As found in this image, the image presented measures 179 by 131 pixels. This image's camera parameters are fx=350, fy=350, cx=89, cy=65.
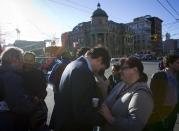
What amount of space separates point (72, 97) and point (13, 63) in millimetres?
1191

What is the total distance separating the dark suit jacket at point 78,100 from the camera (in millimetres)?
3416

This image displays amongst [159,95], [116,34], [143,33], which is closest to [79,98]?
[159,95]

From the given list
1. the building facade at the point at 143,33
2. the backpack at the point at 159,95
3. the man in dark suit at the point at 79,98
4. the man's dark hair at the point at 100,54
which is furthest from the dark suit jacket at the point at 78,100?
the building facade at the point at 143,33

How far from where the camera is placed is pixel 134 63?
12.3 ft

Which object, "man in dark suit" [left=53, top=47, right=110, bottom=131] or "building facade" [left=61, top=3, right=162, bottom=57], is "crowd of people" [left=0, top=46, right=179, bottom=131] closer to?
"man in dark suit" [left=53, top=47, right=110, bottom=131]

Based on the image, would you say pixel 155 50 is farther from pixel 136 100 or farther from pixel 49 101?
pixel 136 100

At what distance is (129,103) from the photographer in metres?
3.48

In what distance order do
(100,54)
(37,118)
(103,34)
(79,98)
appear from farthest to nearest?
(103,34) → (37,118) → (100,54) → (79,98)

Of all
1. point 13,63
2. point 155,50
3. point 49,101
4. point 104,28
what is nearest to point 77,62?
point 13,63

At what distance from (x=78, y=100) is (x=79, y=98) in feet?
0.07

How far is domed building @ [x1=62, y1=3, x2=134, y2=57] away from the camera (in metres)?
104

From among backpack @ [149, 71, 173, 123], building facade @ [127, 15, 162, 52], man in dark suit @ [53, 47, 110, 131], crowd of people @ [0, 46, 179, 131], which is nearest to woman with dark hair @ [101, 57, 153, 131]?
crowd of people @ [0, 46, 179, 131]

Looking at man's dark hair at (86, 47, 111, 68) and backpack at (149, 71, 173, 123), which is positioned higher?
man's dark hair at (86, 47, 111, 68)

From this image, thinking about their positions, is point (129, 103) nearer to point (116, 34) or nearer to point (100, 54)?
point (100, 54)
